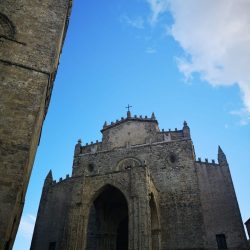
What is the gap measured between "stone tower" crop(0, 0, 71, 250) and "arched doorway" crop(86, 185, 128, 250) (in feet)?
23.9

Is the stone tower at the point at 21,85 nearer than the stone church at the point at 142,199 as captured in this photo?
Yes

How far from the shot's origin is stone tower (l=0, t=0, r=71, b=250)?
22.1ft

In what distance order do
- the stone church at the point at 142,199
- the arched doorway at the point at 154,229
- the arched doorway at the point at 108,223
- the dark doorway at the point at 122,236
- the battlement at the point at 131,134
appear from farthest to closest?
the battlement at the point at 131,134 → the dark doorway at the point at 122,236 → the arched doorway at the point at 108,223 → the arched doorway at the point at 154,229 → the stone church at the point at 142,199

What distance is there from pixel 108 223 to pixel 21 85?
10078mm

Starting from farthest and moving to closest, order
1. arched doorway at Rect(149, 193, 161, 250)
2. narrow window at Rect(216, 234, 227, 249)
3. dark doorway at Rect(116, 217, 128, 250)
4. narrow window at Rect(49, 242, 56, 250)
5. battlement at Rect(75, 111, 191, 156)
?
1. battlement at Rect(75, 111, 191, 156)
2. narrow window at Rect(49, 242, 56, 250)
3. dark doorway at Rect(116, 217, 128, 250)
4. narrow window at Rect(216, 234, 227, 249)
5. arched doorway at Rect(149, 193, 161, 250)

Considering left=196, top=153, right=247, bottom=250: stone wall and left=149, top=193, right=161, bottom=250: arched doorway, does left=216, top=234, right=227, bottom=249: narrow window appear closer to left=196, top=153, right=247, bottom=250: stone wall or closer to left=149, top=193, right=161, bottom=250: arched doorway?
left=196, top=153, right=247, bottom=250: stone wall

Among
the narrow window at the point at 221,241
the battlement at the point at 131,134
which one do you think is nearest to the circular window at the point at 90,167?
the battlement at the point at 131,134

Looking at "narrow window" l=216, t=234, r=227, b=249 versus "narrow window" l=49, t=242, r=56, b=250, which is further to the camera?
"narrow window" l=49, t=242, r=56, b=250

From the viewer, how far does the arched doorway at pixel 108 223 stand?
14828 mm

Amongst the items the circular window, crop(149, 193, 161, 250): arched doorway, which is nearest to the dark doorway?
crop(149, 193, 161, 250): arched doorway

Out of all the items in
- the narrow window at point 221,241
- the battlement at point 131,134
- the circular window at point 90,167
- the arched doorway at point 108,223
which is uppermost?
the battlement at point 131,134

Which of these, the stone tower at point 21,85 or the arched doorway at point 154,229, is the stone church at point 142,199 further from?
the stone tower at point 21,85

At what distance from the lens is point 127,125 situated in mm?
20469

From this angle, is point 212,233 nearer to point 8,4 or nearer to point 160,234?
point 160,234
